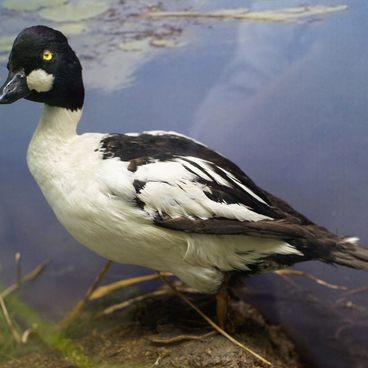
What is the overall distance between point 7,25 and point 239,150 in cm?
76

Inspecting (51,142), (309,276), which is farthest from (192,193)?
(309,276)

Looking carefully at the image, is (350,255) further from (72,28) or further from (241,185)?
(72,28)

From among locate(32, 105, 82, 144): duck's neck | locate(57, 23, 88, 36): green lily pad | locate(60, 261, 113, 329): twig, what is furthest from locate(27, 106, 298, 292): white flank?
locate(57, 23, 88, 36): green lily pad

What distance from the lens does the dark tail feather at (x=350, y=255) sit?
54.5 inches

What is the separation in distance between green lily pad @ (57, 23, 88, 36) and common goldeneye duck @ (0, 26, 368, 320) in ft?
1.09

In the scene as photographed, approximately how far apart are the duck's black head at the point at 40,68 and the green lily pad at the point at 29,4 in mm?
382

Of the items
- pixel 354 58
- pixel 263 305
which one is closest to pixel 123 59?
pixel 354 58

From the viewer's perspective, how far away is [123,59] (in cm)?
171

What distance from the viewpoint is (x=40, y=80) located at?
1.35 metres

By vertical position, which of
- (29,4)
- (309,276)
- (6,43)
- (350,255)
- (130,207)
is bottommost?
(309,276)

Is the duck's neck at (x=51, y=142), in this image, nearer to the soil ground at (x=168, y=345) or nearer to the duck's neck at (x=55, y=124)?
the duck's neck at (x=55, y=124)

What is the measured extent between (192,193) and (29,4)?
807mm

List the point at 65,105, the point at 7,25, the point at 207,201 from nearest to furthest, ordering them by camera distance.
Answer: the point at 207,201, the point at 65,105, the point at 7,25

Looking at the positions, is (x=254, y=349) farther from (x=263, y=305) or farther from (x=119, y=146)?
(x=119, y=146)
